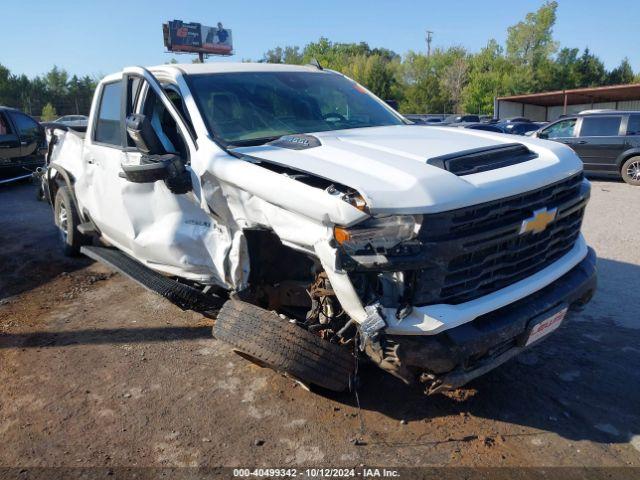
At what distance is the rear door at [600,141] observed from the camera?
12.1 metres

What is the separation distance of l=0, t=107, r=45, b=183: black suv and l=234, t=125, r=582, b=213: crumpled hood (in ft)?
35.5

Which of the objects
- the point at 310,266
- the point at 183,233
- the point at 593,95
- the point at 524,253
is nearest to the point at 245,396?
the point at 310,266

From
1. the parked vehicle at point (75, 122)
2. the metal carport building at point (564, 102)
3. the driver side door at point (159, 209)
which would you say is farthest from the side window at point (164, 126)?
the metal carport building at point (564, 102)

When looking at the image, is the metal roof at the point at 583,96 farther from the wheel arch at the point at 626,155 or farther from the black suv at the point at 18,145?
the black suv at the point at 18,145

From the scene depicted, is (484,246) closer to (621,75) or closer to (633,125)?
(633,125)

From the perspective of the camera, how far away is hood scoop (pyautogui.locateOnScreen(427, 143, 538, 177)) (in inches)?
114

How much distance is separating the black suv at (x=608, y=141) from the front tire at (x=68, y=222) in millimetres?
10873

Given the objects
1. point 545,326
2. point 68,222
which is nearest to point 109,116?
point 68,222

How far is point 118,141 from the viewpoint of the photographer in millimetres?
4742

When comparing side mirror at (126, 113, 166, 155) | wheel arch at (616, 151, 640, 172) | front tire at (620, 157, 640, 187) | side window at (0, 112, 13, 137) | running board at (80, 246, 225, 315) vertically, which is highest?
side mirror at (126, 113, 166, 155)

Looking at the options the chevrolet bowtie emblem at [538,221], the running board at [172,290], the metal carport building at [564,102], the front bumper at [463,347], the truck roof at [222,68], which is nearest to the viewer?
the front bumper at [463,347]

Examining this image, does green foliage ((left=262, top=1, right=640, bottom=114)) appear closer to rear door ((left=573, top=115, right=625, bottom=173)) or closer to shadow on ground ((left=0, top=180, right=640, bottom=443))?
rear door ((left=573, top=115, right=625, bottom=173))

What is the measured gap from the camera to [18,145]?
39.9 feet

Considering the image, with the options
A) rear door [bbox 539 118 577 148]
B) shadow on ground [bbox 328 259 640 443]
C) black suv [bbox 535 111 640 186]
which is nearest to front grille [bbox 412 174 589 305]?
shadow on ground [bbox 328 259 640 443]
